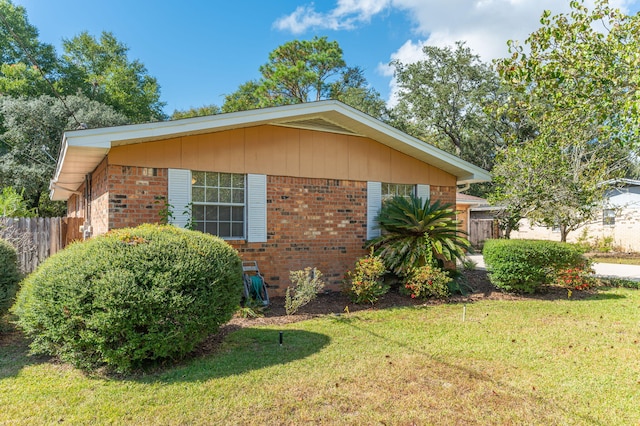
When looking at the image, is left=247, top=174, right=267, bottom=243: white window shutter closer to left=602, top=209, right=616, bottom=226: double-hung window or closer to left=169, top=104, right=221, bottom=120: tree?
left=602, top=209, right=616, bottom=226: double-hung window

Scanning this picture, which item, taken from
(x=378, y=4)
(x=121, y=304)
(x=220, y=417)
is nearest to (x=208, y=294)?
(x=121, y=304)

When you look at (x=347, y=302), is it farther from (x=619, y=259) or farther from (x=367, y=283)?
(x=619, y=259)

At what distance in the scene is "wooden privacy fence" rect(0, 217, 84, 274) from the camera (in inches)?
339

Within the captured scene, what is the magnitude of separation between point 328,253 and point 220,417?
17.8ft

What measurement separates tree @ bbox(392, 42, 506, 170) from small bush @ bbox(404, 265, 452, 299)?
19.8m

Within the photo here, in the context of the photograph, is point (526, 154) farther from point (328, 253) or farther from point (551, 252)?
point (328, 253)

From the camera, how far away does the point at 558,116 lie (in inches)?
253

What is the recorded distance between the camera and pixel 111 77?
86.7ft

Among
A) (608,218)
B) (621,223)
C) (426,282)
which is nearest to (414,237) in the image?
(426,282)

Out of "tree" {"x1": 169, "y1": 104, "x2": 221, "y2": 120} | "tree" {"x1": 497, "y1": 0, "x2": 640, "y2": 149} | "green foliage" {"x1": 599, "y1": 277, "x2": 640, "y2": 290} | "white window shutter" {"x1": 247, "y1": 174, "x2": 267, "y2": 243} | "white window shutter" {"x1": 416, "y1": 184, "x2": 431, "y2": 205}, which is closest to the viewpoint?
"tree" {"x1": 497, "y1": 0, "x2": 640, "y2": 149}

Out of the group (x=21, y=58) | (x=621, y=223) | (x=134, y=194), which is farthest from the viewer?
(x=21, y=58)

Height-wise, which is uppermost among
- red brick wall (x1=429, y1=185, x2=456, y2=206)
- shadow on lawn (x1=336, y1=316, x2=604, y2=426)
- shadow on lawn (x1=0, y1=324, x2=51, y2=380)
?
red brick wall (x1=429, y1=185, x2=456, y2=206)

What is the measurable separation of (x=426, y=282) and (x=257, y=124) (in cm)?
452

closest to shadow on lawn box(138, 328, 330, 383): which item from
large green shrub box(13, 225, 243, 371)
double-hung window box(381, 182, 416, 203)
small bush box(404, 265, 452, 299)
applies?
large green shrub box(13, 225, 243, 371)
